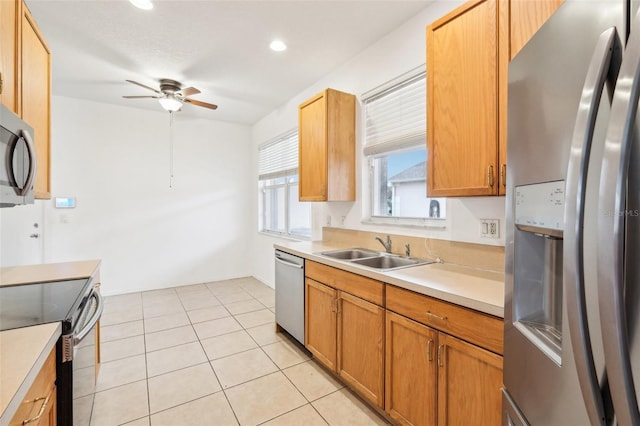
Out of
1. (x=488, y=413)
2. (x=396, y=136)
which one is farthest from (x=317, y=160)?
(x=488, y=413)

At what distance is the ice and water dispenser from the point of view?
0.76 meters

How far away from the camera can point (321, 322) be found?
7.70 feet

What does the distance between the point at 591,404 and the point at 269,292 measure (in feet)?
13.9

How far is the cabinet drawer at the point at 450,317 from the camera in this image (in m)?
1.22

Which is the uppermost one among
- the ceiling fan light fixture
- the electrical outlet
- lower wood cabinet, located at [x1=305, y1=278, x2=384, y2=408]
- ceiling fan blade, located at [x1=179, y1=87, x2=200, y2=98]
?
ceiling fan blade, located at [x1=179, y1=87, x2=200, y2=98]

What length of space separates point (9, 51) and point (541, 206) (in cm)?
231

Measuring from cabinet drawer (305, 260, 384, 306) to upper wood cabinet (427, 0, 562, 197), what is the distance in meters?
0.68

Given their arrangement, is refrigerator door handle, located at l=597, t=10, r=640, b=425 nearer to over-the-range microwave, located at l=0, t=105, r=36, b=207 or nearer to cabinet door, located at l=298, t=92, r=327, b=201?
over-the-range microwave, located at l=0, t=105, r=36, b=207

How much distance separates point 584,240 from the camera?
0.58 m

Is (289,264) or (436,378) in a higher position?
(289,264)

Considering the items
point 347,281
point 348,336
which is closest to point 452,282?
point 347,281

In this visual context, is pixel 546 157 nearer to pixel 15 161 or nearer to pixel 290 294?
pixel 15 161

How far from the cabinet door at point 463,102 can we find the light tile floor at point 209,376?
5.17ft

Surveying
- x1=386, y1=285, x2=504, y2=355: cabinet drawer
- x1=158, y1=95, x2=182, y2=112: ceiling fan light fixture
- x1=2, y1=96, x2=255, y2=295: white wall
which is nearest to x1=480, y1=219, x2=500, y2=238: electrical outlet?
x1=386, y1=285, x2=504, y2=355: cabinet drawer
